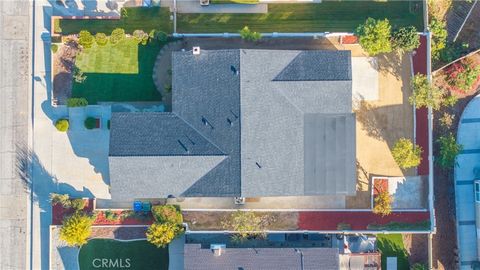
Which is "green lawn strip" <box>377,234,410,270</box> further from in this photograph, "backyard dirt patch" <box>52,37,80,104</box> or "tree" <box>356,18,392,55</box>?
"backyard dirt patch" <box>52,37,80,104</box>

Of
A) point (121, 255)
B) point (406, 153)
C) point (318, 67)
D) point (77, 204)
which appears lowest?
point (121, 255)

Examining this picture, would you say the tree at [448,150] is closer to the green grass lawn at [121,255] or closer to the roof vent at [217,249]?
the roof vent at [217,249]

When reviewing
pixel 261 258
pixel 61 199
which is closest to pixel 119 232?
pixel 61 199

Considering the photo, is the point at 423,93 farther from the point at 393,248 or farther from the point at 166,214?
the point at 166,214

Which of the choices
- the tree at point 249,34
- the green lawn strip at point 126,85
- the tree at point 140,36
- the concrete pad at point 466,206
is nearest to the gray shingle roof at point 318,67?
the tree at point 249,34

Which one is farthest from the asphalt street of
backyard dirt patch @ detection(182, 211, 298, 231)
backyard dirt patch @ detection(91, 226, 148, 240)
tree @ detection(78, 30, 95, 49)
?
backyard dirt patch @ detection(182, 211, 298, 231)
